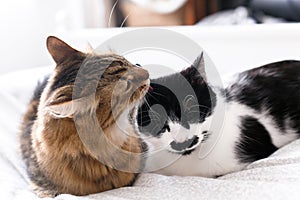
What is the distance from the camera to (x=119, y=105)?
910 mm

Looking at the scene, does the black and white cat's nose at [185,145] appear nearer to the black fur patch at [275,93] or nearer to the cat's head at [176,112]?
the cat's head at [176,112]

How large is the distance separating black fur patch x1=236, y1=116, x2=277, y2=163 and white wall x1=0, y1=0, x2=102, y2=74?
154cm

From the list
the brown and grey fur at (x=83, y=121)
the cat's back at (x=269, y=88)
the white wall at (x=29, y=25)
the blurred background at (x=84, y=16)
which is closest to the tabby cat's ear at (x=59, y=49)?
the brown and grey fur at (x=83, y=121)

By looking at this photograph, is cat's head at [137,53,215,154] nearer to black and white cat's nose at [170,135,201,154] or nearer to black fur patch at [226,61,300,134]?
black and white cat's nose at [170,135,201,154]

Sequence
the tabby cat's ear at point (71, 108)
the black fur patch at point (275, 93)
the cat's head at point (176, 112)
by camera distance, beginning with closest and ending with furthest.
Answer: the tabby cat's ear at point (71, 108), the cat's head at point (176, 112), the black fur patch at point (275, 93)

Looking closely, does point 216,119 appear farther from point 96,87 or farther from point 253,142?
point 96,87

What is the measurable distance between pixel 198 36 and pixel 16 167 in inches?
31.1

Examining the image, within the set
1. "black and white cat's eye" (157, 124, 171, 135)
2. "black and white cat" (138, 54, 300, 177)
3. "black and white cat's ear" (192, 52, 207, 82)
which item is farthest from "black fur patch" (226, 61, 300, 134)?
"black and white cat's eye" (157, 124, 171, 135)

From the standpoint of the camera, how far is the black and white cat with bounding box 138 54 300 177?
980 millimetres

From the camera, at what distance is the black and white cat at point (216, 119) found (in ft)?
3.22

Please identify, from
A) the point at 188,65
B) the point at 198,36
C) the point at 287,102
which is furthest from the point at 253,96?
the point at 198,36

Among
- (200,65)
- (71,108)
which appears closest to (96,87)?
(71,108)

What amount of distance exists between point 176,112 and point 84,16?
1633mm

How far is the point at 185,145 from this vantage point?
0.99m
